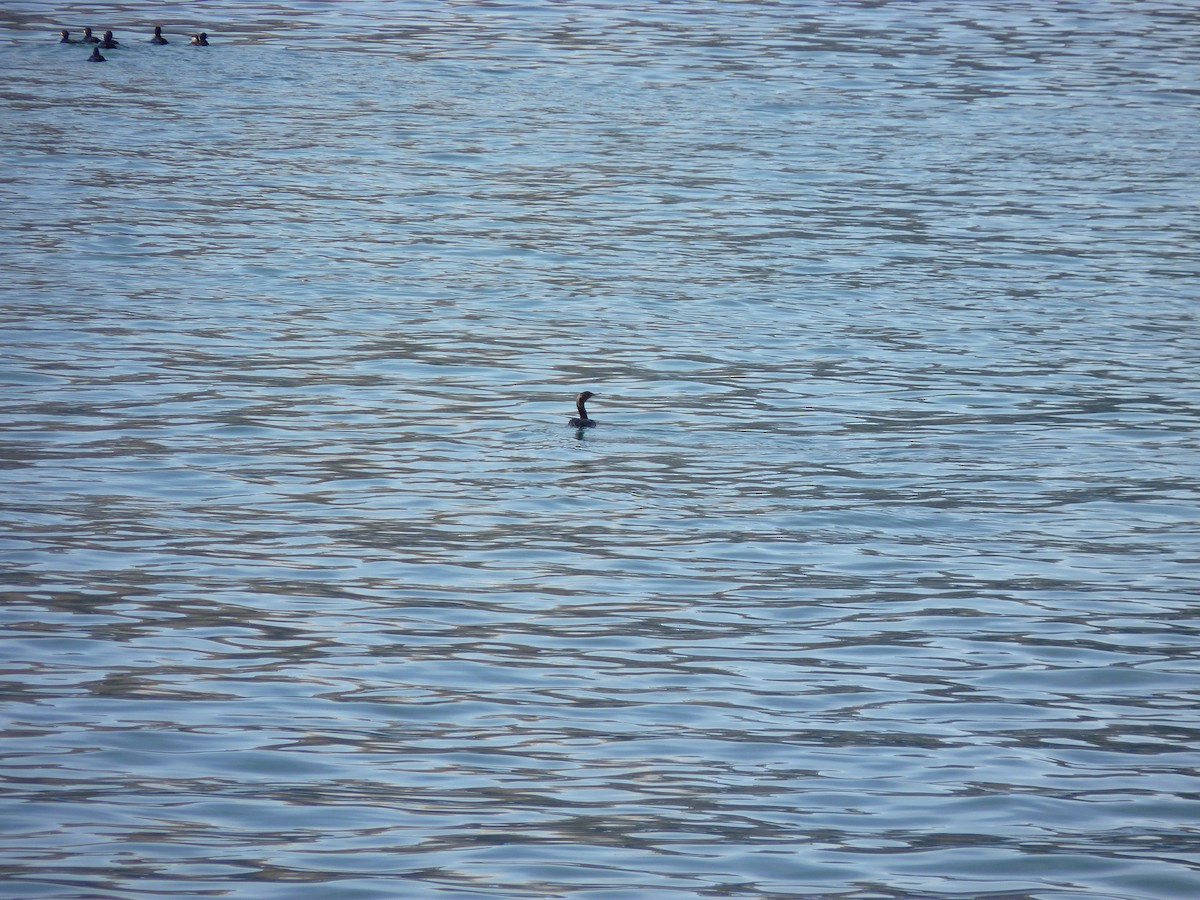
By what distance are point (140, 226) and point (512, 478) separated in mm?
13109

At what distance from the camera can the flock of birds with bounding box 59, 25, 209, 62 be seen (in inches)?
1597

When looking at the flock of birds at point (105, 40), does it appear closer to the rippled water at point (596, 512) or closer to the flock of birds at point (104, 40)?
the flock of birds at point (104, 40)

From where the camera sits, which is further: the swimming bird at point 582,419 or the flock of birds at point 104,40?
the flock of birds at point 104,40

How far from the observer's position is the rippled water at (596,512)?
30.2 ft

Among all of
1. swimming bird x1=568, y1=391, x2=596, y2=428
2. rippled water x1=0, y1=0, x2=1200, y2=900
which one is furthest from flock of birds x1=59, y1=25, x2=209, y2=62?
swimming bird x1=568, y1=391, x2=596, y2=428

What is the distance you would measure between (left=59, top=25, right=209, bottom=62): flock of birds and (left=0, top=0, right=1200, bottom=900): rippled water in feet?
16.5

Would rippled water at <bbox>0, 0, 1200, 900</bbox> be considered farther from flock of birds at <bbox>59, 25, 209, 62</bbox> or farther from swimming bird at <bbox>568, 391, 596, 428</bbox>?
flock of birds at <bbox>59, 25, 209, 62</bbox>

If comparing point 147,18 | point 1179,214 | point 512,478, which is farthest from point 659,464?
point 147,18

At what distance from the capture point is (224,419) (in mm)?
17391

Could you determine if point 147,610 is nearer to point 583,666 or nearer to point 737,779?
point 583,666

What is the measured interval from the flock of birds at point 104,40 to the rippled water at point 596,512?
5.04m

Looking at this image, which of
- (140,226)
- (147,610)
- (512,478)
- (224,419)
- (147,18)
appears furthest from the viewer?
(147,18)

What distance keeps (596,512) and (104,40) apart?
30746 millimetres

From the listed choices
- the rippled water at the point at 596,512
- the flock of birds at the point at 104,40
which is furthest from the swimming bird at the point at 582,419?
the flock of birds at the point at 104,40
